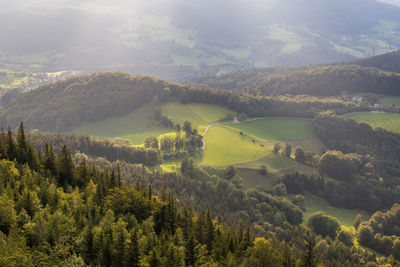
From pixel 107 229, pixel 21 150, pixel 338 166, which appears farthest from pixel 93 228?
pixel 338 166

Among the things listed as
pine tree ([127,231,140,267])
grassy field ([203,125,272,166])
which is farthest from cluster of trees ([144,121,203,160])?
pine tree ([127,231,140,267])

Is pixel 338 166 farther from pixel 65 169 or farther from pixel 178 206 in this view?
pixel 65 169

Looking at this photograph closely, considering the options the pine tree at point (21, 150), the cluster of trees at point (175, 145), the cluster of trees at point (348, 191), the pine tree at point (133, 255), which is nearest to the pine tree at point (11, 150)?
the pine tree at point (21, 150)

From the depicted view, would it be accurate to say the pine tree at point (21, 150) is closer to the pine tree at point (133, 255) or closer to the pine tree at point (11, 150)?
the pine tree at point (11, 150)

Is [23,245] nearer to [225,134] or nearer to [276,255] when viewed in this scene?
[276,255]

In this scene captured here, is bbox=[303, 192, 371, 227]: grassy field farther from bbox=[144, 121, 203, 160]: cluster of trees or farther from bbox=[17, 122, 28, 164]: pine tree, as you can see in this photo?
bbox=[17, 122, 28, 164]: pine tree

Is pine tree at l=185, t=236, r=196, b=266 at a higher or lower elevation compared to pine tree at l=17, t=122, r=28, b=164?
lower
